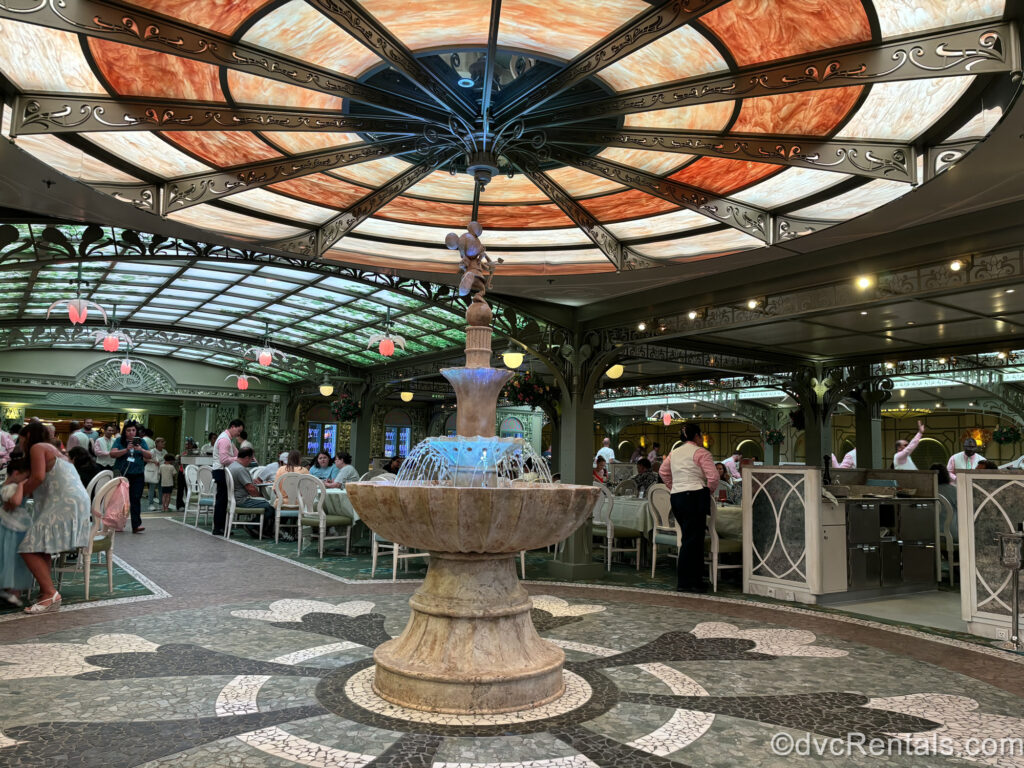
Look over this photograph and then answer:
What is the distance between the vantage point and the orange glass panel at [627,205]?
5.21m

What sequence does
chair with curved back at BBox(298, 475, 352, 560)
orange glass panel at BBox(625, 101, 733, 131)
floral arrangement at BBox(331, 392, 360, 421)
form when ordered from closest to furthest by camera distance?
orange glass panel at BBox(625, 101, 733, 131) < chair with curved back at BBox(298, 475, 352, 560) < floral arrangement at BBox(331, 392, 360, 421)

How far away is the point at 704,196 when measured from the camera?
16.3ft

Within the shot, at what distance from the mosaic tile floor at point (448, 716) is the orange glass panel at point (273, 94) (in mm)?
3155

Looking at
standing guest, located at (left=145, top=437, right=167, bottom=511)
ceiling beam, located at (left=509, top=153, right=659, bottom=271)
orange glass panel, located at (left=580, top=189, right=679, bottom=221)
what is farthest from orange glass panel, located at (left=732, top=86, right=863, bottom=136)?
standing guest, located at (left=145, top=437, right=167, bottom=511)

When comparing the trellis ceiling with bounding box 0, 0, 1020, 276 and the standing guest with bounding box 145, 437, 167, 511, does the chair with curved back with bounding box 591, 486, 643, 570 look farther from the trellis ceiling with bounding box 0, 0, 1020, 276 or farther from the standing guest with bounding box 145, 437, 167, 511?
the standing guest with bounding box 145, 437, 167, 511

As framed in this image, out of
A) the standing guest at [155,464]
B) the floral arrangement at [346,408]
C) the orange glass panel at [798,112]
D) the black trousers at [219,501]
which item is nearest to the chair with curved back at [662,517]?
the orange glass panel at [798,112]

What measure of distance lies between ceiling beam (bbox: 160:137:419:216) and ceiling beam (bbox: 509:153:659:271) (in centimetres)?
81

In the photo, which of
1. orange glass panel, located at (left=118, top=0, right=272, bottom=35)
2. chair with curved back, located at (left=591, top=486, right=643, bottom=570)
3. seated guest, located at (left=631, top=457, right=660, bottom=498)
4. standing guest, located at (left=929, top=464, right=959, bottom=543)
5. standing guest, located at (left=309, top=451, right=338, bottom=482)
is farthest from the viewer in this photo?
standing guest, located at (left=309, top=451, right=338, bottom=482)

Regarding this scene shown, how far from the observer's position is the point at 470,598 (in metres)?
3.38

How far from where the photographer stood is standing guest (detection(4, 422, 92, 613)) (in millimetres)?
4781

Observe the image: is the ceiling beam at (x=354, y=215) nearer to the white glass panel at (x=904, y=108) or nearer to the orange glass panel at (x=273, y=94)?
the orange glass panel at (x=273, y=94)

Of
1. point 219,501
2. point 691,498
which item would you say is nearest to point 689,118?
point 691,498

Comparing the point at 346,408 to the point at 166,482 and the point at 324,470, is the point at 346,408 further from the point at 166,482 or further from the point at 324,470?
the point at 324,470

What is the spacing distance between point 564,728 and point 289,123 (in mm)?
3462
